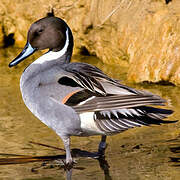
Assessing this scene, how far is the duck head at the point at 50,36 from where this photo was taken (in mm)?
4660

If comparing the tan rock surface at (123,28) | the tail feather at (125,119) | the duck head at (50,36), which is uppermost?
the duck head at (50,36)

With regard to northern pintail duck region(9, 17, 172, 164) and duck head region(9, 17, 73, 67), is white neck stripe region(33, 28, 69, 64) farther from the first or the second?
northern pintail duck region(9, 17, 172, 164)

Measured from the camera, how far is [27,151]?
469cm

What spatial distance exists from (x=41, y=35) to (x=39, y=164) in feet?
3.64

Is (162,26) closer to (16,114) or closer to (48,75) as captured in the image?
(16,114)

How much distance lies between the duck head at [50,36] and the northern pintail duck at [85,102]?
10.4 inches

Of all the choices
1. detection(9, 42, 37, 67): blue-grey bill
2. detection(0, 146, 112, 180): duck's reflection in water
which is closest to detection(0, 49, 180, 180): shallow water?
detection(0, 146, 112, 180): duck's reflection in water

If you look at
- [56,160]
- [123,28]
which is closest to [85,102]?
[56,160]

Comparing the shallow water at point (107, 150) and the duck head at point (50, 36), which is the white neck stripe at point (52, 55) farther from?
the shallow water at point (107, 150)

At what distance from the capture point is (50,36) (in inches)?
185

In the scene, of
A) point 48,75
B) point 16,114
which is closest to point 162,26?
point 16,114

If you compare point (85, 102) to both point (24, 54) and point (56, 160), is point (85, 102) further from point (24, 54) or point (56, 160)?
point (24, 54)

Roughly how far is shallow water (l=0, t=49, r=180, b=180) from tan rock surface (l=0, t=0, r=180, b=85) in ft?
1.54

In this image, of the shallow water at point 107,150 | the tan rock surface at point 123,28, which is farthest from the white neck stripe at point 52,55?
the tan rock surface at point 123,28
